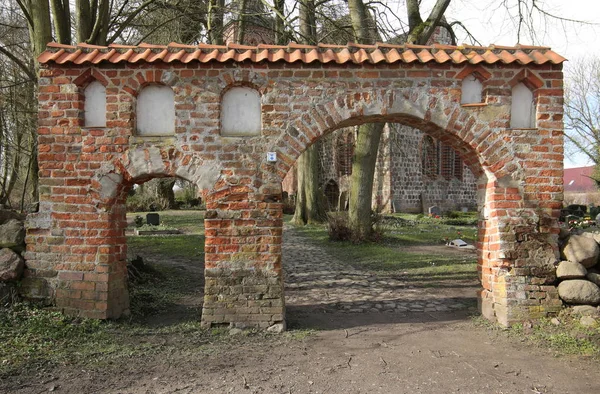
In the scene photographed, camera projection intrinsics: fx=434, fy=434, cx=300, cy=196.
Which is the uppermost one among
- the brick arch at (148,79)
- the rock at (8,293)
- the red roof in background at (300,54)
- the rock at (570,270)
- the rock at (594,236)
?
the red roof in background at (300,54)

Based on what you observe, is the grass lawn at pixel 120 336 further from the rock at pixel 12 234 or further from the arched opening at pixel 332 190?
the arched opening at pixel 332 190

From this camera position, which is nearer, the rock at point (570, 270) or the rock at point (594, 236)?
the rock at point (570, 270)

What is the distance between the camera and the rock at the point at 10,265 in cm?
527

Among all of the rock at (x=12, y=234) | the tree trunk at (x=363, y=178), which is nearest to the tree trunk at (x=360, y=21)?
the tree trunk at (x=363, y=178)

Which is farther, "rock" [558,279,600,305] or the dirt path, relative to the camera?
"rock" [558,279,600,305]

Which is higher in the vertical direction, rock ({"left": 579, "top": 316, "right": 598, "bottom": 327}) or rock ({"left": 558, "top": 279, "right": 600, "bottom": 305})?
rock ({"left": 558, "top": 279, "right": 600, "bottom": 305})

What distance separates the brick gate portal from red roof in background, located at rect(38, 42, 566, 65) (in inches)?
0.9

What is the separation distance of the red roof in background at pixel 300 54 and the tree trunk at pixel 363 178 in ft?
21.6

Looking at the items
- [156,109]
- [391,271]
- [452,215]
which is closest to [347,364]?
[156,109]

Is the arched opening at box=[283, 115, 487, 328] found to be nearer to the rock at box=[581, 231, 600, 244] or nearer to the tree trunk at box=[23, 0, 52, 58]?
the rock at box=[581, 231, 600, 244]

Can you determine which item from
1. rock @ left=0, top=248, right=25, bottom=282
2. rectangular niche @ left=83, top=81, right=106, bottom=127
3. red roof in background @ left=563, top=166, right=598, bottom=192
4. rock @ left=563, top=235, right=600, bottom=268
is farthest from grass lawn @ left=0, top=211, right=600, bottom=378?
red roof in background @ left=563, top=166, right=598, bottom=192

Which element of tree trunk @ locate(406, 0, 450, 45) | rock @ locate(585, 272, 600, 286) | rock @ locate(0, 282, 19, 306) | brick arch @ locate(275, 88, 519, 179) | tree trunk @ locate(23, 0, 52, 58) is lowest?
rock @ locate(0, 282, 19, 306)

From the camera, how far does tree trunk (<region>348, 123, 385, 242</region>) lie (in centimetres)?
1242

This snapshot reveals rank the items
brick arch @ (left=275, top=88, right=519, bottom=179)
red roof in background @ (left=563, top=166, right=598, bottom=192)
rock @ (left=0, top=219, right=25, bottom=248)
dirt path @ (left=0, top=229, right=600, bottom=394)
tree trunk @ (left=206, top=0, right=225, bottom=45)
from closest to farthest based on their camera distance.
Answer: dirt path @ (left=0, top=229, right=600, bottom=394) → brick arch @ (left=275, top=88, right=519, bottom=179) → rock @ (left=0, top=219, right=25, bottom=248) → tree trunk @ (left=206, top=0, right=225, bottom=45) → red roof in background @ (left=563, top=166, right=598, bottom=192)
